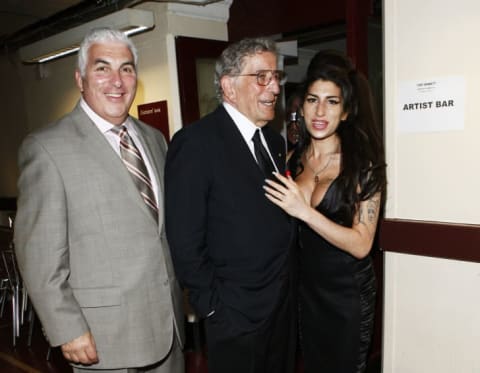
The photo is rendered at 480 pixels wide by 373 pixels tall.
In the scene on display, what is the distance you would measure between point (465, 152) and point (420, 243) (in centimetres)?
62

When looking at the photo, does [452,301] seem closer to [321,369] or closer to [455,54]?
[321,369]

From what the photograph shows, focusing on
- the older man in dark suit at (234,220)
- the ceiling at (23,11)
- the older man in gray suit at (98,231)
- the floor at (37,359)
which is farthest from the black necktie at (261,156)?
the ceiling at (23,11)

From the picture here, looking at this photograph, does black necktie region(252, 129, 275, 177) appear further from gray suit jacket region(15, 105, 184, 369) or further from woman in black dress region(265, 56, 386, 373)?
gray suit jacket region(15, 105, 184, 369)

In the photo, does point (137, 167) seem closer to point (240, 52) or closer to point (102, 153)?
point (102, 153)

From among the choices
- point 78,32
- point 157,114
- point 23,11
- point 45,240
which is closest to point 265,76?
point 45,240

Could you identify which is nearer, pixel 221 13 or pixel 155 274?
pixel 155 274

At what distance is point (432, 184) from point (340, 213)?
2.72 feet

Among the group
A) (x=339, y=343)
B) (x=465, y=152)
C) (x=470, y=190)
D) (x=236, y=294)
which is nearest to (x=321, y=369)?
(x=339, y=343)

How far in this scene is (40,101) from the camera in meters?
5.36

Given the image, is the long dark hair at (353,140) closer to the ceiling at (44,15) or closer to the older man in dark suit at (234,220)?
the older man in dark suit at (234,220)

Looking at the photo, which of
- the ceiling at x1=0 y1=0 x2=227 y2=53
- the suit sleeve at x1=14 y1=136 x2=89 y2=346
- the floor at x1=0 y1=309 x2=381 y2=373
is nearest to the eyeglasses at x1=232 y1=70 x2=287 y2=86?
the suit sleeve at x1=14 y1=136 x2=89 y2=346

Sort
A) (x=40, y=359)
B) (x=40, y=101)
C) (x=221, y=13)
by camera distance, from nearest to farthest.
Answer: (x=40, y=359) → (x=221, y=13) → (x=40, y=101)

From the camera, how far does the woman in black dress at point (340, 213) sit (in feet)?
6.59

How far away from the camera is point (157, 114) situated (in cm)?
389
